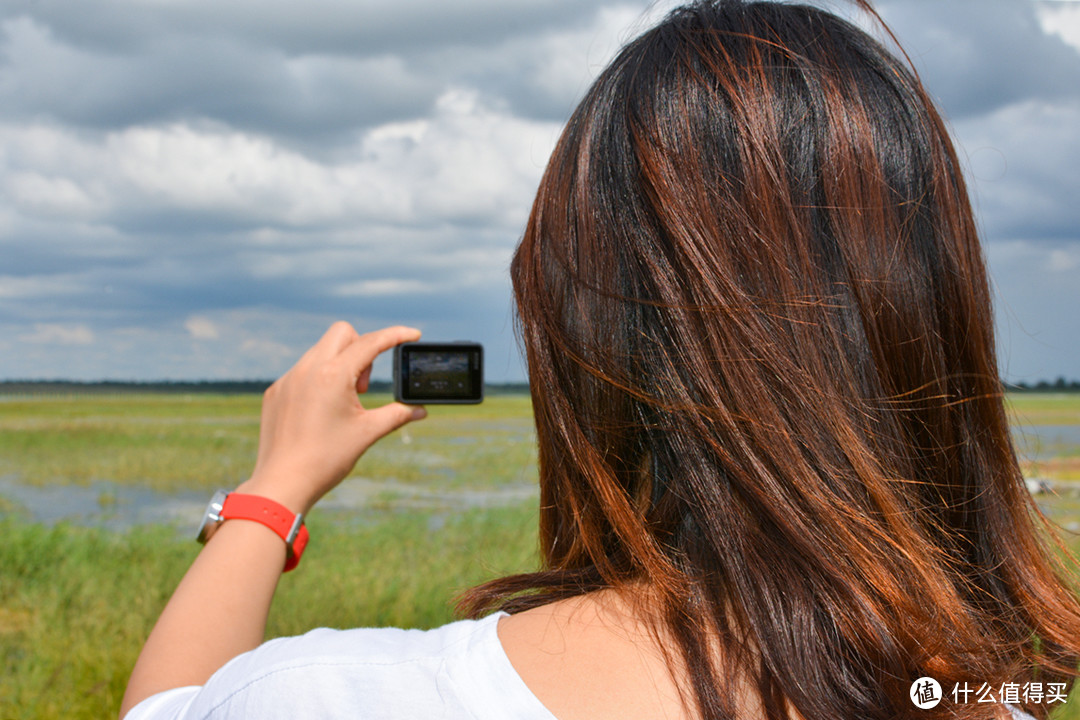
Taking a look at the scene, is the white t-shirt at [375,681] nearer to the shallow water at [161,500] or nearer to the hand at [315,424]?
the hand at [315,424]

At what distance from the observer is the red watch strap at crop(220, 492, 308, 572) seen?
1.12 meters

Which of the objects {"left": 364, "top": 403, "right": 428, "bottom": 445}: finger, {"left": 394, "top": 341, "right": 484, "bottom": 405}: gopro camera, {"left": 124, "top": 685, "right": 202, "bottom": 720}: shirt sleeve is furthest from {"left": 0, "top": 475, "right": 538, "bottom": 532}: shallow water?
{"left": 124, "top": 685, "right": 202, "bottom": 720}: shirt sleeve

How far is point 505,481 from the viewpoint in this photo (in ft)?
44.7

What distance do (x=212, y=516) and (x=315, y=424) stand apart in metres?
0.22

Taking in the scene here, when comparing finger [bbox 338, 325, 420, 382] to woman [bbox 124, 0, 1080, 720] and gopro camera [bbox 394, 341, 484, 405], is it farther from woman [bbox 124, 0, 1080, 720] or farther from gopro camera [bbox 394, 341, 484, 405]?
woman [bbox 124, 0, 1080, 720]

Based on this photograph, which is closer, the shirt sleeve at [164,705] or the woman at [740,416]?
the woman at [740,416]

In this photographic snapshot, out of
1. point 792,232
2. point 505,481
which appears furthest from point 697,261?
point 505,481

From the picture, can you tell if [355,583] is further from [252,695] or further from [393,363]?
[252,695]

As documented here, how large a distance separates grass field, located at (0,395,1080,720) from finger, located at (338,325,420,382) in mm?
306

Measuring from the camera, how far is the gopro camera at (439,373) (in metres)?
1.42

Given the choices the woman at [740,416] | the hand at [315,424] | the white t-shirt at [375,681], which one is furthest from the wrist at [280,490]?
the white t-shirt at [375,681]

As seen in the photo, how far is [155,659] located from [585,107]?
91 cm

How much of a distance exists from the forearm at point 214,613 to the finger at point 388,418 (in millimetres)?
228

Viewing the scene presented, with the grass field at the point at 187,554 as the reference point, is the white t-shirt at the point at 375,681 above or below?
above
